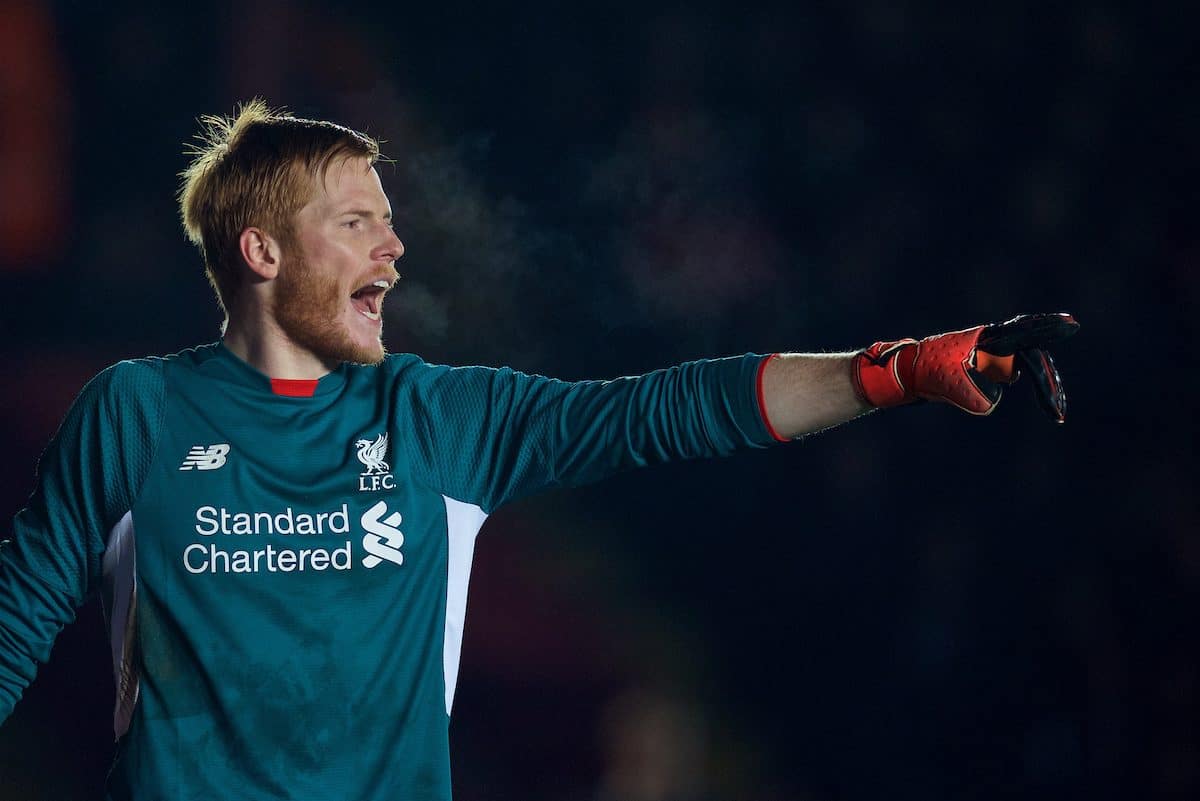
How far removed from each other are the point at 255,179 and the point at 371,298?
8.9 inches

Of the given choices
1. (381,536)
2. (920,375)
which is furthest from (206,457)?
(920,375)

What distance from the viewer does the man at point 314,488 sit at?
54.7 inches

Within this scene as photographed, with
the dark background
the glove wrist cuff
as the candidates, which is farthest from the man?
the dark background

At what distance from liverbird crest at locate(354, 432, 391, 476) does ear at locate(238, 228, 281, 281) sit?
28 cm

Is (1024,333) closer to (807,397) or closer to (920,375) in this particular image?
(920,375)

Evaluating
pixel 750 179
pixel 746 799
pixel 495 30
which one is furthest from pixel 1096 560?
pixel 495 30

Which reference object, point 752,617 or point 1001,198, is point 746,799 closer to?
point 752,617

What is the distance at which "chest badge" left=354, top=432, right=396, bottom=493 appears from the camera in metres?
1.50

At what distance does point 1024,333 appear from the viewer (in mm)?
1296

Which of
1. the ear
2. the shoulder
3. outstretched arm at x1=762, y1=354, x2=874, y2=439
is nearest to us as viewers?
outstretched arm at x1=762, y1=354, x2=874, y2=439

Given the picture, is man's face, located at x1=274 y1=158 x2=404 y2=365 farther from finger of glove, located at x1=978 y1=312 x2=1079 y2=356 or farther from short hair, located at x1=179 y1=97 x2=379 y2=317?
finger of glove, located at x1=978 y1=312 x2=1079 y2=356

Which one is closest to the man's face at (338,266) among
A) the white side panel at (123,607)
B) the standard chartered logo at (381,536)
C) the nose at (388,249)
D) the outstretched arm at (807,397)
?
the nose at (388,249)

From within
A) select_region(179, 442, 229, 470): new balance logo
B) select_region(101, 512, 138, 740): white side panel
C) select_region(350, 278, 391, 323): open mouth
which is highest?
select_region(350, 278, 391, 323): open mouth

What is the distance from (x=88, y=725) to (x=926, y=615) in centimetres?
185
